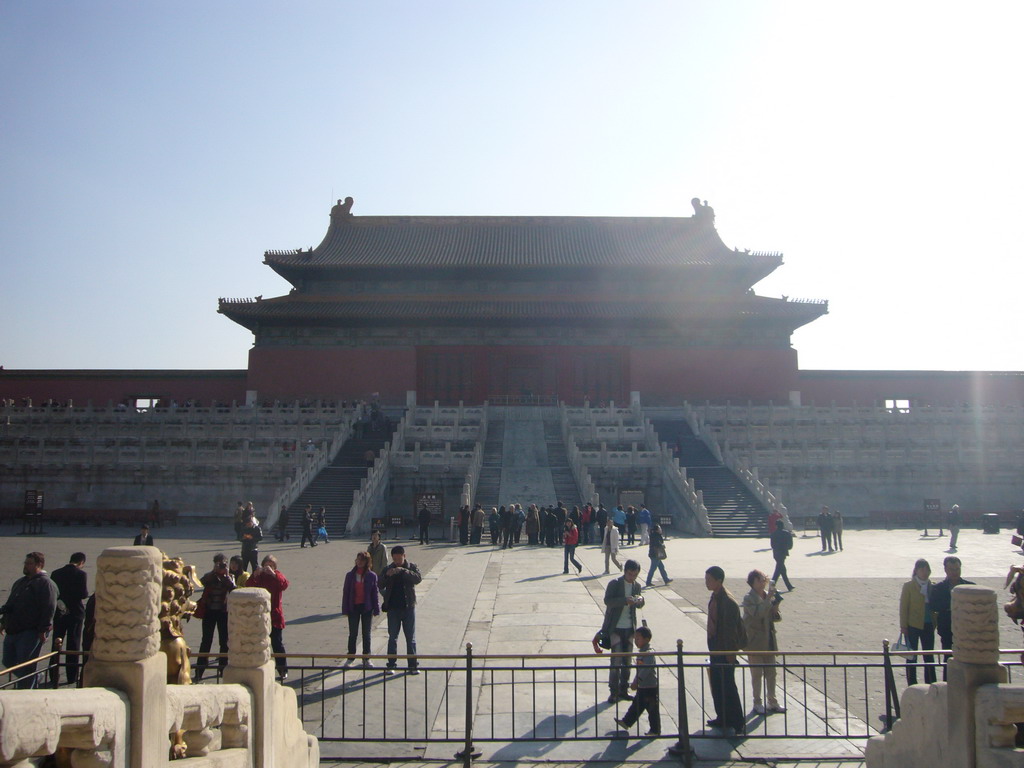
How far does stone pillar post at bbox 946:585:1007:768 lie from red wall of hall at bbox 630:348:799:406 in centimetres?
3145

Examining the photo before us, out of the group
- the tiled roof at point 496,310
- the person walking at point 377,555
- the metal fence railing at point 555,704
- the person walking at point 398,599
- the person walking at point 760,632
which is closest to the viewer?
the metal fence railing at point 555,704

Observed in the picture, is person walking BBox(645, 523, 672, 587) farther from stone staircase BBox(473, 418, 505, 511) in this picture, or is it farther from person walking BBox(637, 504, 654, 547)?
stone staircase BBox(473, 418, 505, 511)

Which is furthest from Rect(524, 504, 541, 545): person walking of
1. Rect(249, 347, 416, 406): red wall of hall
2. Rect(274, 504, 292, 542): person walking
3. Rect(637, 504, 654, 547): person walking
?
Rect(249, 347, 416, 406): red wall of hall

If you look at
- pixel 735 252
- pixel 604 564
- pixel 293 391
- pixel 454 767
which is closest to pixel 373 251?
pixel 293 391

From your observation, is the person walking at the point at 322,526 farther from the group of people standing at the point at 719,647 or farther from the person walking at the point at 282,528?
the group of people standing at the point at 719,647

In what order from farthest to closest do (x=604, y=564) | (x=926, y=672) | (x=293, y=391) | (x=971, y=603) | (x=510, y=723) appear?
(x=293, y=391), (x=604, y=564), (x=926, y=672), (x=510, y=723), (x=971, y=603)

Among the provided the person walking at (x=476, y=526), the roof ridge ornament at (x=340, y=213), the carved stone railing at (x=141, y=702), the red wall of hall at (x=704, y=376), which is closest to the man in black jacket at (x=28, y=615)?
the carved stone railing at (x=141, y=702)

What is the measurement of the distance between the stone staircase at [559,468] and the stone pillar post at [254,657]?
1660 cm

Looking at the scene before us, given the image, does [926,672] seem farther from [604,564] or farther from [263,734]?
[604,564]

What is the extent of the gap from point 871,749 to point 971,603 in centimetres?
148

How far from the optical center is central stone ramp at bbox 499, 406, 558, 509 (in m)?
21.6

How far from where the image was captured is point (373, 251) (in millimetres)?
40719

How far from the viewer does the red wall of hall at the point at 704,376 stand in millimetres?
35969

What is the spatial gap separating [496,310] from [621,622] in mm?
29824
